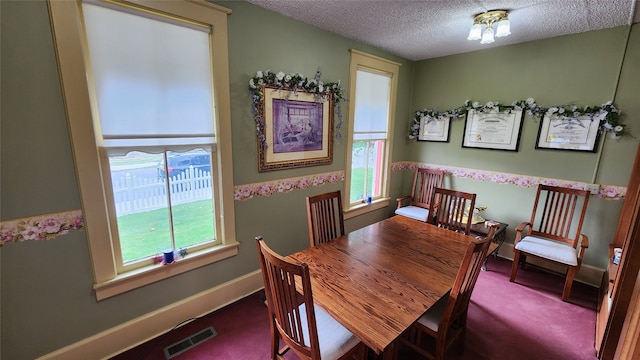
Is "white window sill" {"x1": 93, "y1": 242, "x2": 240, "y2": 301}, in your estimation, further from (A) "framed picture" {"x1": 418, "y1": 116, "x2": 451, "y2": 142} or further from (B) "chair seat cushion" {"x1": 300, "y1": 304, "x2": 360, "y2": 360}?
(A) "framed picture" {"x1": 418, "y1": 116, "x2": 451, "y2": 142}

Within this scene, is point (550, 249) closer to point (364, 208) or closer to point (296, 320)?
point (364, 208)

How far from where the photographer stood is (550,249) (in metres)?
2.38

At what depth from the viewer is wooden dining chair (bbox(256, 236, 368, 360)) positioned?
41.7 inches

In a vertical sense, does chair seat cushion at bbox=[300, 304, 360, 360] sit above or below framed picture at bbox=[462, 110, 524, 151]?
below

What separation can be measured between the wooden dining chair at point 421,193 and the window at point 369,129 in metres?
0.34

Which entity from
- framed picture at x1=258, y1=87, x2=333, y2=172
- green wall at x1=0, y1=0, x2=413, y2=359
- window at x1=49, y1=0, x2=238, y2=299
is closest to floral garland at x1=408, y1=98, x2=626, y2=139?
framed picture at x1=258, y1=87, x2=333, y2=172

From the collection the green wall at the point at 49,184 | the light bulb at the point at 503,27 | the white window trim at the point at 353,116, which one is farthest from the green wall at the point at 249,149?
the light bulb at the point at 503,27

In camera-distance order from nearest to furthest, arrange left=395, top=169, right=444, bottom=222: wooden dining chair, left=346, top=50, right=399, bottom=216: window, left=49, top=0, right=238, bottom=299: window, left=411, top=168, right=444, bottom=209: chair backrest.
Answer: left=49, top=0, right=238, bottom=299: window < left=346, top=50, right=399, bottom=216: window < left=395, top=169, right=444, bottom=222: wooden dining chair < left=411, top=168, right=444, bottom=209: chair backrest

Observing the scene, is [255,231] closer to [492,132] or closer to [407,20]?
[407,20]

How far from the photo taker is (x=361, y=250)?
1.78m

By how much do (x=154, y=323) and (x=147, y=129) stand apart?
1.37m

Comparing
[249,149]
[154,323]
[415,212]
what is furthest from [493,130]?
[154,323]

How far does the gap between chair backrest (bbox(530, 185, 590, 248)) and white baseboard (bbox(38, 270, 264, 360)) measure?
304 centimetres

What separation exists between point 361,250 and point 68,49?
2.06 meters
